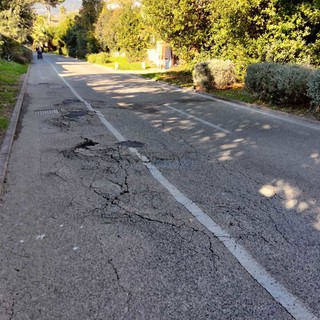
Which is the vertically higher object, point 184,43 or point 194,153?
point 184,43

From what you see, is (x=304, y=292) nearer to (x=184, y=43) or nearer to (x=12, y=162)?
(x=12, y=162)

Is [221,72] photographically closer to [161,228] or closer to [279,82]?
[279,82]

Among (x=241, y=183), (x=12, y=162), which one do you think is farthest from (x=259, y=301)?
(x=12, y=162)

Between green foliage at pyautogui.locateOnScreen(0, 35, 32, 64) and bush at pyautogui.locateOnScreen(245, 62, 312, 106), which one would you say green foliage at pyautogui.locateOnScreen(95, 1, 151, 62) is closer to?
green foliage at pyautogui.locateOnScreen(0, 35, 32, 64)

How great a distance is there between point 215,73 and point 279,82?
5701 millimetres

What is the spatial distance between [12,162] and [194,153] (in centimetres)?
325

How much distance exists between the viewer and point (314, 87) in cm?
1003

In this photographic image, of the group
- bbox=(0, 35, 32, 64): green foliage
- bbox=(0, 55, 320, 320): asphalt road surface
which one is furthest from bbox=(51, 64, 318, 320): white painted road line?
bbox=(0, 35, 32, 64): green foliage

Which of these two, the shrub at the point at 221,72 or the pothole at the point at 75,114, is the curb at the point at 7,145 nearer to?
the pothole at the point at 75,114

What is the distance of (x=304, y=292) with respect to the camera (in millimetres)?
2875

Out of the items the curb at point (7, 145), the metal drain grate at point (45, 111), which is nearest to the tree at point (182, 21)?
the metal drain grate at point (45, 111)

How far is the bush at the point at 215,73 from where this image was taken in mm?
16625

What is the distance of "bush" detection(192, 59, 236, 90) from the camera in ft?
54.5

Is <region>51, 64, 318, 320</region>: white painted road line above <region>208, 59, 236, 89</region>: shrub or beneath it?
beneath
